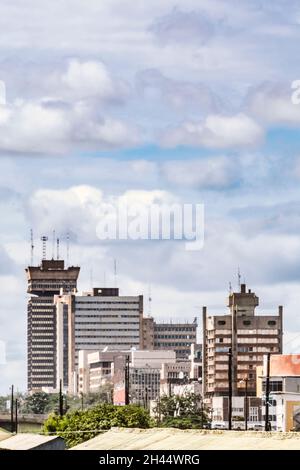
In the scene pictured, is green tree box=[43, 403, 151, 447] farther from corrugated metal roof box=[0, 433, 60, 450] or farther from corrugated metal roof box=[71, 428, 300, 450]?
corrugated metal roof box=[71, 428, 300, 450]

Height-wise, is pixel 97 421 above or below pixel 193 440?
below

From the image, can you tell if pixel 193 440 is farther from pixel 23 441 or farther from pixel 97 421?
pixel 97 421

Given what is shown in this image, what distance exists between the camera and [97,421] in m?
152

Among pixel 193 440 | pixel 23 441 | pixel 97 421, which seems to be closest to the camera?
pixel 193 440

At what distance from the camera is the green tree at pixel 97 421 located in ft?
483

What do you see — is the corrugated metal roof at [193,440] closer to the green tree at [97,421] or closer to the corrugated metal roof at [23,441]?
the corrugated metal roof at [23,441]

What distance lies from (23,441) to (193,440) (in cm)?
2330

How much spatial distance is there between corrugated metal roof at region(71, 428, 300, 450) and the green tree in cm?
3101

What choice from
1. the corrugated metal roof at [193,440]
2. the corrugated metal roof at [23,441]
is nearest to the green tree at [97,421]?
the corrugated metal roof at [23,441]

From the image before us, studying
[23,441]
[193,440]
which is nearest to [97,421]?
[23,441]

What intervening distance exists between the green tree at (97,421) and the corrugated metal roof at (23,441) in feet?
51.1

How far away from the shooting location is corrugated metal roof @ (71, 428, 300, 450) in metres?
94.5
